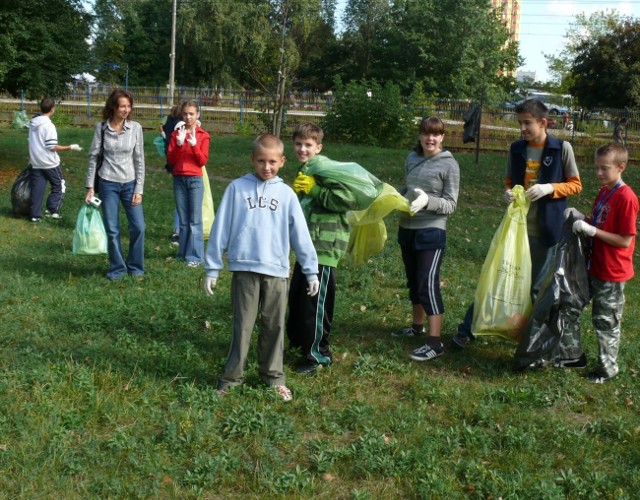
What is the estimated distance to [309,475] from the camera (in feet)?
12.6

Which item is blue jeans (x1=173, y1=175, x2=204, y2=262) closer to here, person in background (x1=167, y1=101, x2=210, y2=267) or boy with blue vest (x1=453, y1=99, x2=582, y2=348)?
person in background (x1=167, y1=101, x2=210, y2=267)

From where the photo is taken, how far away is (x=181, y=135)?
8109mm

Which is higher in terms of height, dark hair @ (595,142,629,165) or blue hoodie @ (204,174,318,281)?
dark hair @ (595,142,629,165)

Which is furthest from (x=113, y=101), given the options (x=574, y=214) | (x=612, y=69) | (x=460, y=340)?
(x=612, y=69)

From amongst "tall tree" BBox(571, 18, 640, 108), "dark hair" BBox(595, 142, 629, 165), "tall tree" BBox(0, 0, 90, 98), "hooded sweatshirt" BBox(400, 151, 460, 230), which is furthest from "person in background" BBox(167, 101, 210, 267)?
"tall tree" BBox(571, 18, 640, 108)

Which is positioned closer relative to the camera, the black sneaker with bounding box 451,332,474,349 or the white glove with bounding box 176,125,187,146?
the black sneaker with bounding box 451,332,474,349

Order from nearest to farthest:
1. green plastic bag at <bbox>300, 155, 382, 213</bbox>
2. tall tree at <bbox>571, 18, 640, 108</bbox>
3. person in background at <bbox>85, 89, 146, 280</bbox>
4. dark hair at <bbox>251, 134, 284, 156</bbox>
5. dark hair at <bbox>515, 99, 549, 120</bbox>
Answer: dark hair at <bbox>251, 134, 284, 156</bbox> < green plastic bag at <bbox>300, 155, 382, 213</bbox> < dark hair at <bbox>515, 99, 549, 120</bbox> < person in background at <bbox>85, 89, 146, 280</bbox> < tall tree at <bbox>571, 18, 640, 108</bbox>

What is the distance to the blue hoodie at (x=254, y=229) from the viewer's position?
177 inches

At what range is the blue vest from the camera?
5.39 meters

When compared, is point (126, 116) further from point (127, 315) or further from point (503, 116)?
point (503, 116)

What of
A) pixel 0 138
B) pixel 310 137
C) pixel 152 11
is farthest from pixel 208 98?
pixel 310 137

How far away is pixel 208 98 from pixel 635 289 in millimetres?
32758

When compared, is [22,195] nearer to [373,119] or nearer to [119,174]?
[119,174]

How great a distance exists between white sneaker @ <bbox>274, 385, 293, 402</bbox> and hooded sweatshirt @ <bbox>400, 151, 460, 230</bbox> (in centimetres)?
155
